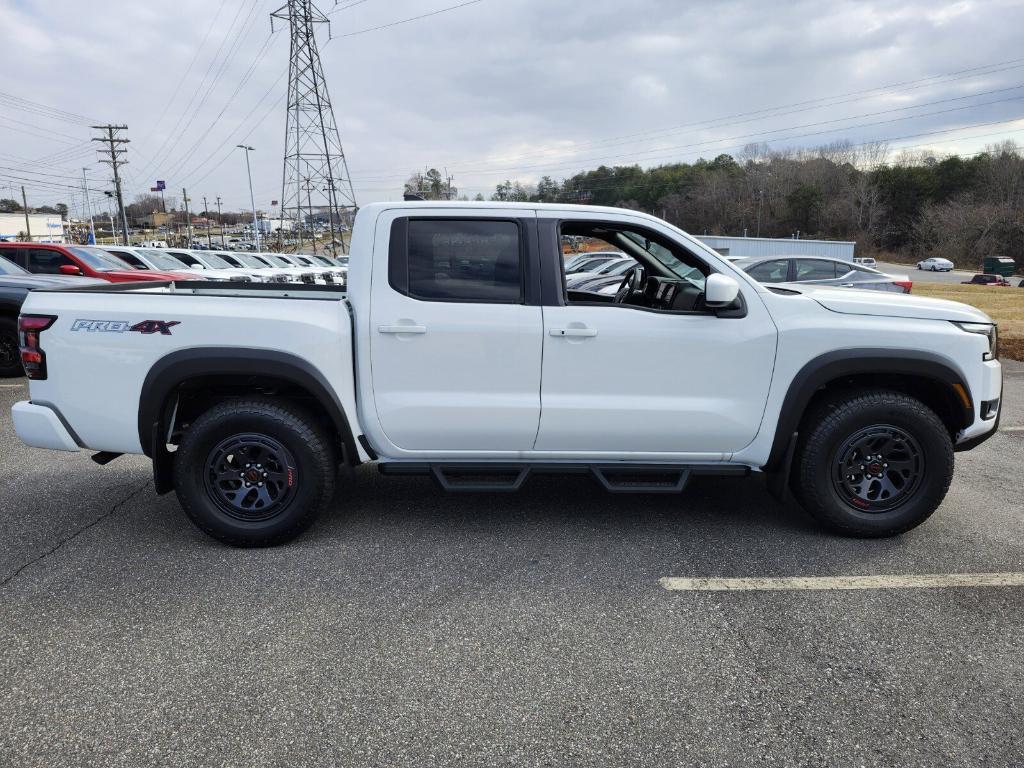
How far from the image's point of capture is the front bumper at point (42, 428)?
3.70 metres

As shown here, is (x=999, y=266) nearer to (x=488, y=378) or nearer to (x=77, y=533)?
(x=488, y=378)

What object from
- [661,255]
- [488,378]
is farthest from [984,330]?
[488,378]

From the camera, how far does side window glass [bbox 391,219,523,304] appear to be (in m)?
3.68

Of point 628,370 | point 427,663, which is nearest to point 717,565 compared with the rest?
point 628,370

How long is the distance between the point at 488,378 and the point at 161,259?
16.1 meters

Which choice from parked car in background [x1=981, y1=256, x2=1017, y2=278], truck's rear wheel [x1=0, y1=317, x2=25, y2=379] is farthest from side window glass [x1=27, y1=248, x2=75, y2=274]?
parked car in background [x1=981, y1=256, x2=1017, y2=278]

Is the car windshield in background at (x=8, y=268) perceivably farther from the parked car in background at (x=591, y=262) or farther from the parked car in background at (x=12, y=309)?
the parked car in background at (x=591, y=262)

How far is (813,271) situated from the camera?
13086 mm

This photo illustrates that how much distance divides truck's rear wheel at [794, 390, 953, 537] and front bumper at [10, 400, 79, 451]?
4.11m

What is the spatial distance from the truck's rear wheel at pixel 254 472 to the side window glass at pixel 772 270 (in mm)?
11070

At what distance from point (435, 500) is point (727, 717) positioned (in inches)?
100

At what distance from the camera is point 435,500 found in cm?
457

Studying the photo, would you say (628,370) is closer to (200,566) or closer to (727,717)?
(727,717)

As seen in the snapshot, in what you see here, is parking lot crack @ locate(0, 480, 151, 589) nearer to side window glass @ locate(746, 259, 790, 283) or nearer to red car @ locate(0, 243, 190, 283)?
red car @ locate(0, 243, 190, 283)
